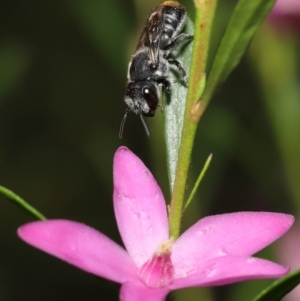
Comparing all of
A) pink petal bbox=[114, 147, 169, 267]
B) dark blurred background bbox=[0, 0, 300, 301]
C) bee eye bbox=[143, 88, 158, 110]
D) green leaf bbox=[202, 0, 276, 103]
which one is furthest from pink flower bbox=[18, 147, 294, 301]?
dark blurred background bbox=[0, 0, 300, 301]

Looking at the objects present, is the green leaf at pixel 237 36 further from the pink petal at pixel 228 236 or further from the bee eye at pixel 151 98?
the bee eye at pixel 151 98

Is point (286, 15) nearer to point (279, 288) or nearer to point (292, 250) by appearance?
point (292, 250)

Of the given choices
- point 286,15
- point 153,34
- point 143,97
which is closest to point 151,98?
point 143,97

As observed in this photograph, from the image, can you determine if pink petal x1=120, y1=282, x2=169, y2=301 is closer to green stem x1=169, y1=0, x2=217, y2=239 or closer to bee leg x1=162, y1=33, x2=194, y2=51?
green stem x1=169, y1=0, x2=217, y2=239

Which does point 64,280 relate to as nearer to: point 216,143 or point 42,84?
point 42,84

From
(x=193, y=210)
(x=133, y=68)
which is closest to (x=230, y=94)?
(x=193, y=210)
